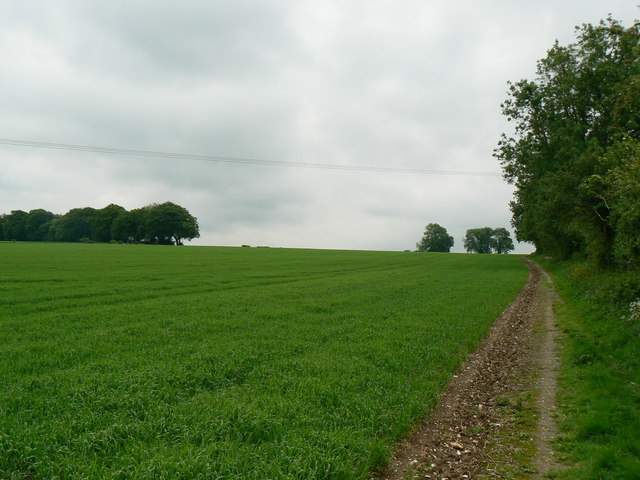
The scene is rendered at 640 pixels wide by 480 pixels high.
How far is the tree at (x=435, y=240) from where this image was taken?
186 meters

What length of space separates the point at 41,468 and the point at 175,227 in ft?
466

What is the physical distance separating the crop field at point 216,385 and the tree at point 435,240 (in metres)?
174

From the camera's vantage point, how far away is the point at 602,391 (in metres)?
8.71

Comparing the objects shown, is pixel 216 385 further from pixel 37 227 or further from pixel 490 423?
pixel 37 227

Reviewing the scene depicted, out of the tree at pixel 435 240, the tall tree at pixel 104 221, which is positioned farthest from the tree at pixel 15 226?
the tree at pixel 435 240

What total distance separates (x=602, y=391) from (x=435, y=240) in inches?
7312

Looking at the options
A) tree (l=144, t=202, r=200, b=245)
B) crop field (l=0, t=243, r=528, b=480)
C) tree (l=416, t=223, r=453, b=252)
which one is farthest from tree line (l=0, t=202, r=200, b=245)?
crop field (l=0, t=243, r=528, b=480)

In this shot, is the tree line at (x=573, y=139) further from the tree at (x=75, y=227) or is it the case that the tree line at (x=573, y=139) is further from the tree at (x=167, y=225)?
the tree at (x=75, y=227)

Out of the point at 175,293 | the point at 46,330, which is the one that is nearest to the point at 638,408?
the point at 46,330

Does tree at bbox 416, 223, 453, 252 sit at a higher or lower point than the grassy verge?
higher

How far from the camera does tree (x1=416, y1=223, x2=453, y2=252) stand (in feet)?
611

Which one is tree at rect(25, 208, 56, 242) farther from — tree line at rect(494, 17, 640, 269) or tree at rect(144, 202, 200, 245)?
tree line at rect(494, 17, 640, 269)

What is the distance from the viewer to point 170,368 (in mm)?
9656

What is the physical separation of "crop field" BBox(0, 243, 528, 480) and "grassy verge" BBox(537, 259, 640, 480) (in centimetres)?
276
